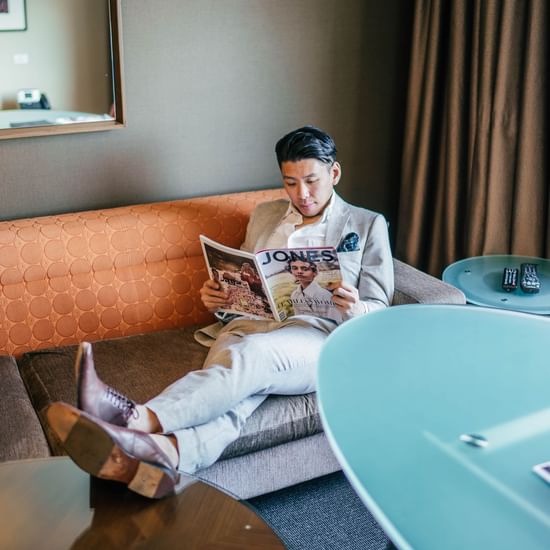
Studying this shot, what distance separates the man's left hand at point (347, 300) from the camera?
2.28m

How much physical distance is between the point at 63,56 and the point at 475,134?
1.61m

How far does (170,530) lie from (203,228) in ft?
4.76

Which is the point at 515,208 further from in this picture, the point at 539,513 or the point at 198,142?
the point at 539,513

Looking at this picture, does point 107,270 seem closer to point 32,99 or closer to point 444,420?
point 32,99

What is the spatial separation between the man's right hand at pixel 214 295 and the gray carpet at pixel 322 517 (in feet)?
2.06

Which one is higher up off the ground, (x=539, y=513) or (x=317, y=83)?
(x=317, y=83)

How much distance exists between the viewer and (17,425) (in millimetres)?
2131

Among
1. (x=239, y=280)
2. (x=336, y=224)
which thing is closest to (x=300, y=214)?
(x=336, y=224)

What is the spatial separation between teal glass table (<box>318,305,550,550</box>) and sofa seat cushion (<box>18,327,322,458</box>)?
404 millimetres

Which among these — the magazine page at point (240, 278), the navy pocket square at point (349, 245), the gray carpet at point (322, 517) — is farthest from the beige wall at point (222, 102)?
the gray carpet at point (322, 517)

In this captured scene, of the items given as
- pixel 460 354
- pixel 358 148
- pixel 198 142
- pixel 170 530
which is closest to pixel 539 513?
pixel 460 354

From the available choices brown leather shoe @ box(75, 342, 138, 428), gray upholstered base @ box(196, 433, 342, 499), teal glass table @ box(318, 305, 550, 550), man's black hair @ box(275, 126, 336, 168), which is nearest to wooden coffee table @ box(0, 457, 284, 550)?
brown leather shoe @ box(75, 342, 138, 428)

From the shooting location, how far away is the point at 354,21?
3.28m

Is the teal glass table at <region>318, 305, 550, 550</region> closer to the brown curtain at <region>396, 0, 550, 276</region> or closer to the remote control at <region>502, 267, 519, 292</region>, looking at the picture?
the remote control at <region>502, 267, 519, 292</region>
